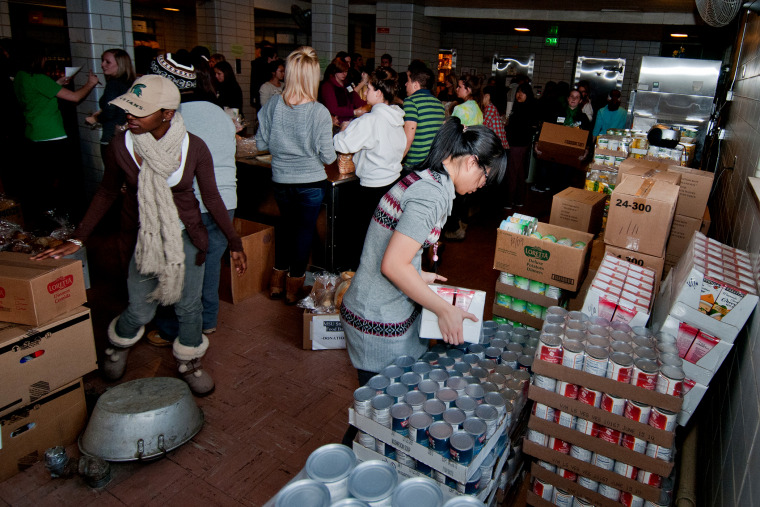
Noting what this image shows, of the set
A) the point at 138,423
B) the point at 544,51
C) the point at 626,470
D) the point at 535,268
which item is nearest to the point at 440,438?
the point at 626,470

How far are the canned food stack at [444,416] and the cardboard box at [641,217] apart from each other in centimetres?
127

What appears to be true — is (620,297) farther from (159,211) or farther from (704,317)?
(159,211)

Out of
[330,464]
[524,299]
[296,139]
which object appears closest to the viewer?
[330,464]

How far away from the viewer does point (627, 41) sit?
46.5 ft

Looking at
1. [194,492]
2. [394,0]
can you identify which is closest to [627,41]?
[394,0]

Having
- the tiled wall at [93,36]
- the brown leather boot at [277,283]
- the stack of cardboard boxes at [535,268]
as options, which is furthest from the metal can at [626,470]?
the tiled wall at [93,36]

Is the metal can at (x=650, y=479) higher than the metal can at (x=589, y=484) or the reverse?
higher

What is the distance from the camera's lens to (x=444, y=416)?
A: 169 cm

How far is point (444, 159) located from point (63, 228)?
124 inches

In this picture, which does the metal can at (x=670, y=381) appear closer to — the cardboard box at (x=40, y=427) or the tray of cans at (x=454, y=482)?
the tray of cans at (x=454, y=482)

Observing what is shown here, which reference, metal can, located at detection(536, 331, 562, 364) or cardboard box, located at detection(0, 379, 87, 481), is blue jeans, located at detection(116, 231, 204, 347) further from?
metal can, located at detection(536, 331, 562, 364)

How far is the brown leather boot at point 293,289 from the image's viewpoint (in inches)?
161

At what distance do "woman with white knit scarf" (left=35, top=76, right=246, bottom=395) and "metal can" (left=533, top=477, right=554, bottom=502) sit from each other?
71.9 inches

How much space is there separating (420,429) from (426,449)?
0.21 feet
